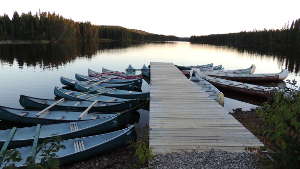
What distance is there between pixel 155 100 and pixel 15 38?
3675 inches

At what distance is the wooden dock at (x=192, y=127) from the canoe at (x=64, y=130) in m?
1.93

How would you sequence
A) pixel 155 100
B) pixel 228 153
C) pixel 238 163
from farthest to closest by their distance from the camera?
1. pixel 155 100
2. pixel 228 153
3. pixel 238 163

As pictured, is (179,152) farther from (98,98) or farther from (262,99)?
(262,99)

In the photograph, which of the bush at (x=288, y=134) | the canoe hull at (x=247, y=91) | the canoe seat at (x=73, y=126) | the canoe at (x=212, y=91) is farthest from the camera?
the canoe hull at (x=247, y=91)

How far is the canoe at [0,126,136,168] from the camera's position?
26.4 feet

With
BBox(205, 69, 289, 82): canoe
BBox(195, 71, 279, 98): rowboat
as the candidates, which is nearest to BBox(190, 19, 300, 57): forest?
BBox(205, 69, 289, 82): canoe

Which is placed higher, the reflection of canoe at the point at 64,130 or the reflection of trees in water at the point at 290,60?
the reflection of trees in water at the point at 290,60

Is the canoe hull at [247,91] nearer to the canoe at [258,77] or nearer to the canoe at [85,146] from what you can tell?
the canoe at [258,77]

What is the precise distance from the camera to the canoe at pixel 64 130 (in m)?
9.10

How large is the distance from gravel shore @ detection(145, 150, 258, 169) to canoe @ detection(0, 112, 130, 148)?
4281mm

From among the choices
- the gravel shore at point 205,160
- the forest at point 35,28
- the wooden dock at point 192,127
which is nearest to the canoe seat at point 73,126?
the wooden dock at point 192,127

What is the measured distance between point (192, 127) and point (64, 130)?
510cm

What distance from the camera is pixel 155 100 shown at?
12477mm

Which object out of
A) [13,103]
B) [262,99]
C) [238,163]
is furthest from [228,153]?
[13,103]
